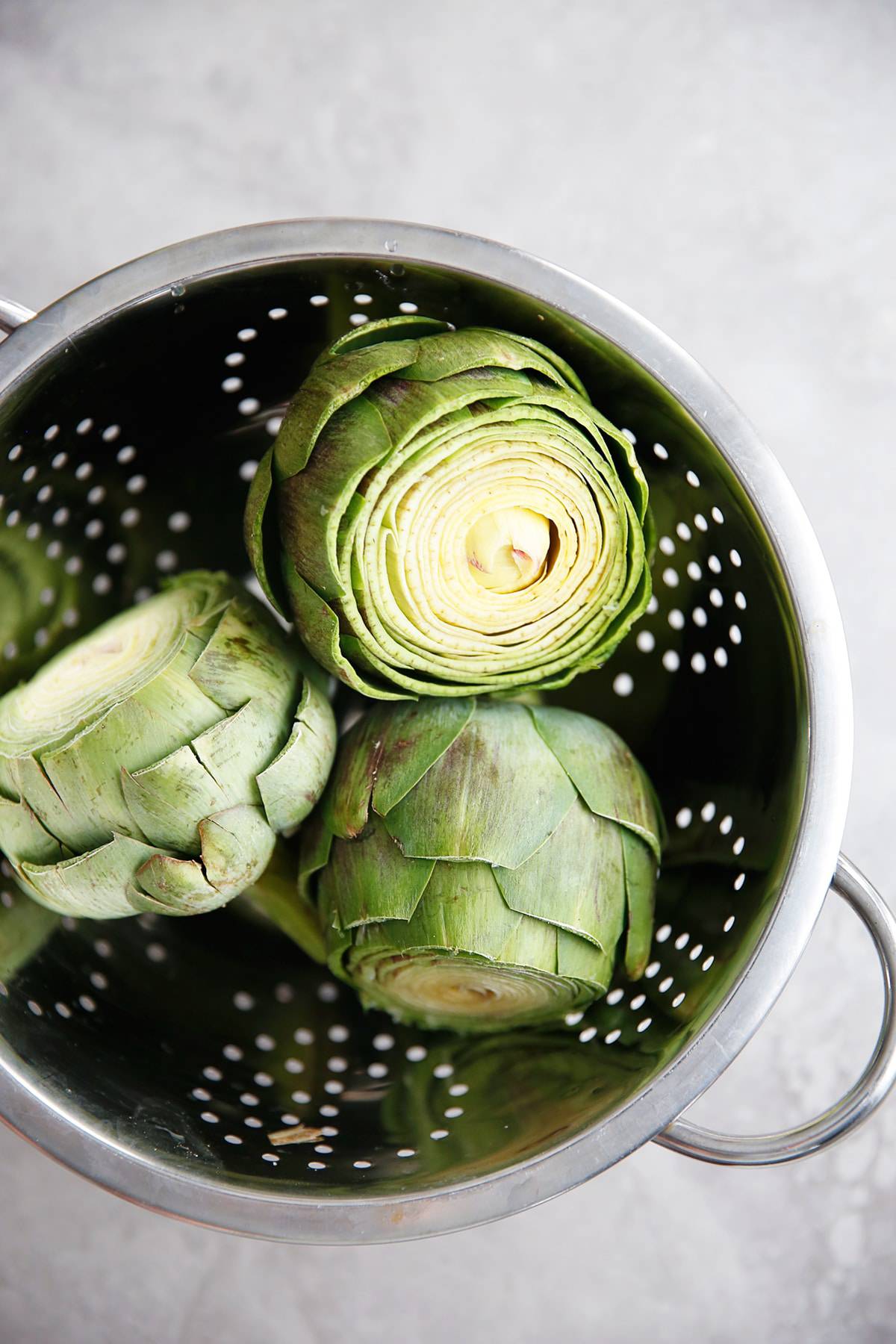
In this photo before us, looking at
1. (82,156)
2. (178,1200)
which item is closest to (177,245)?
(82,156)

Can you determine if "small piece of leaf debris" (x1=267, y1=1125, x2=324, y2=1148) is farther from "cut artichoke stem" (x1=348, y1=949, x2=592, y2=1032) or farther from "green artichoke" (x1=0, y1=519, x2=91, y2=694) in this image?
"green artichoke" (x1=0, y1=519, x2=91, y2=694)

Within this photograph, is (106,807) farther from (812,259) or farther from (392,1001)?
(812,259)

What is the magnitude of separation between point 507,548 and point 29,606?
0.45 meters

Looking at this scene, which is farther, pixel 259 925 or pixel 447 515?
pixel 259 925

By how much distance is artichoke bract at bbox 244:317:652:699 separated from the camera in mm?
721

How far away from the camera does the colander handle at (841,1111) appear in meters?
0.77

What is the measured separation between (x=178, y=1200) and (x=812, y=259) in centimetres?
114

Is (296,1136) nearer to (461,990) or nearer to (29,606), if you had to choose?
(461,990)

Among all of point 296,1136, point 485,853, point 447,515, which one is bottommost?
point 296,1136

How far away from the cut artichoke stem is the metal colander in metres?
0.04

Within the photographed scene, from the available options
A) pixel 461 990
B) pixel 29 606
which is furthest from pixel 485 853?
pixel 29 606

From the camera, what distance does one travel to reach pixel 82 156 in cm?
116

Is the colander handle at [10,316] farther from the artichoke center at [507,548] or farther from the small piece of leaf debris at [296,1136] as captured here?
the small piece of leaf debris at [296,1136]

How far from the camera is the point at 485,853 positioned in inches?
30.1
